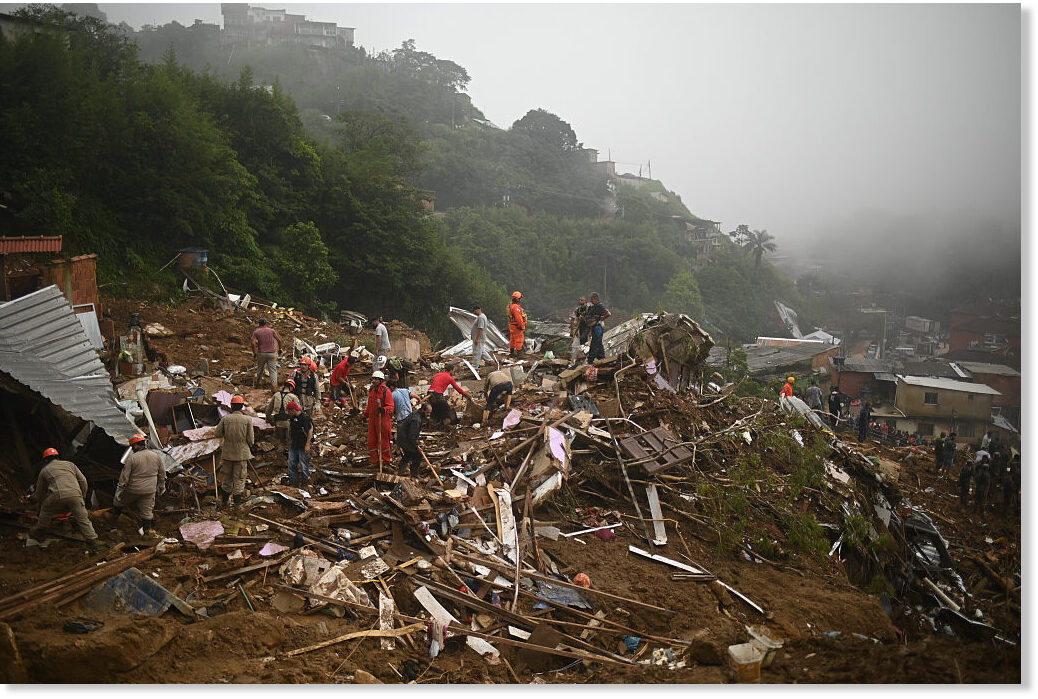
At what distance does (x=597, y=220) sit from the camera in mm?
49375

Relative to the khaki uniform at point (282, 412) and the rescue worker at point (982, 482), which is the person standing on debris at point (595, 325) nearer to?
the khaki uniform at point (282, 412)

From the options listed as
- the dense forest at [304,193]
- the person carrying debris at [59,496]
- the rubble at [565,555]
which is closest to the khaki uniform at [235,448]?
the rubble at [565,555]

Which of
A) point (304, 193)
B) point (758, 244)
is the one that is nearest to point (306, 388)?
point (304, 193)

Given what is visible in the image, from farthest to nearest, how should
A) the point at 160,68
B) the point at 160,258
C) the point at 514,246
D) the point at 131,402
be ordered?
1. the point at 514,246
2. the point at 160,68
3. the point at 160,258
4. the point at 131,402

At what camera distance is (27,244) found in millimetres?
10750

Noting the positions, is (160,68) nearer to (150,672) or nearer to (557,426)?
(557,426)

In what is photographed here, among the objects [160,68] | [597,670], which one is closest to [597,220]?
[160,68]

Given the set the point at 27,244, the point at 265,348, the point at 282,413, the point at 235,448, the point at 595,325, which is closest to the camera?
the point at 235,448

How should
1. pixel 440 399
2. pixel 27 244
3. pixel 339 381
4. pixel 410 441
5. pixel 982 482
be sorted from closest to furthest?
1. pixel 982 482
2. pixel 410 441
3. pixel 440 399
4. pixel 339 381
5. pixel 27 244

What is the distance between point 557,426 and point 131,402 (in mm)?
5129

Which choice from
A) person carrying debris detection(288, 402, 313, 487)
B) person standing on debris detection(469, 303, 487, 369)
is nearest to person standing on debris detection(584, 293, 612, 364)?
person standing on debris detection(469, 303, 487, 369)

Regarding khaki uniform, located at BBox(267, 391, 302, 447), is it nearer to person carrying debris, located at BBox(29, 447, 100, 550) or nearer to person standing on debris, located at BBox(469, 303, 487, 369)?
person carrying debris, located at BBox(29, 447, 100, 550)

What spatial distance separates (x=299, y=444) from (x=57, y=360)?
9.32 ft

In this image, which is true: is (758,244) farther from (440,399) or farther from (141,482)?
(141,482)
